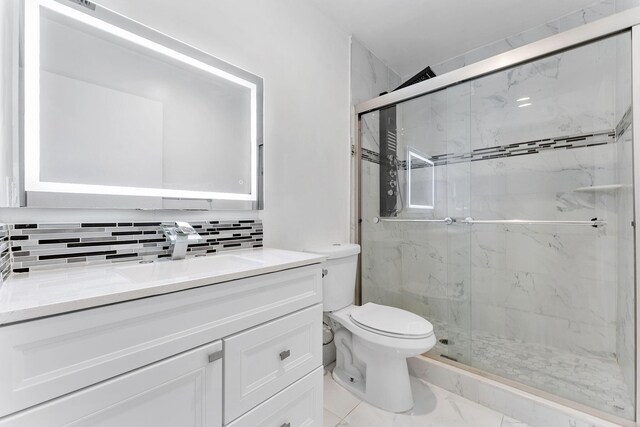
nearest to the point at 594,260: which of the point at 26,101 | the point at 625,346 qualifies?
the point at 625,346

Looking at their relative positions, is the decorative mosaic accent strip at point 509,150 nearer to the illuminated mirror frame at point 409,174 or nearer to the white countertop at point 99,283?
the illuminated mirror frame at point 409,174

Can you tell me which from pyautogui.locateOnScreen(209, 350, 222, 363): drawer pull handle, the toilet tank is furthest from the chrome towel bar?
pyautogui.locateOnScreen(209, 350, 222, 363): drawer pull handle

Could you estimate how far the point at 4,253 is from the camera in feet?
2.48

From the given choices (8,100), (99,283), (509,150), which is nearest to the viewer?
(99,283)

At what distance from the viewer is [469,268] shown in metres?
1.98

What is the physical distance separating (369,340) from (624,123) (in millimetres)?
1590

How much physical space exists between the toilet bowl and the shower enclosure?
1.49 feet

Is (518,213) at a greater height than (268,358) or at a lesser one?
greater

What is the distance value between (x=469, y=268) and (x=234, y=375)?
1.71 m

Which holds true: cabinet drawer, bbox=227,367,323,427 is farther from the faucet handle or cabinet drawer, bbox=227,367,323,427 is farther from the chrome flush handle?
the faucet handle

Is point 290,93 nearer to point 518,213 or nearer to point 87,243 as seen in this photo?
point 87,243

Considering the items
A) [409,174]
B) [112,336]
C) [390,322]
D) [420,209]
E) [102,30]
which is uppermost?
[102,30]

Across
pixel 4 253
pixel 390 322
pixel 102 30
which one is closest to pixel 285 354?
pixel 390 322

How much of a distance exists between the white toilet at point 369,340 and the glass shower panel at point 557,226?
0.54 metres
